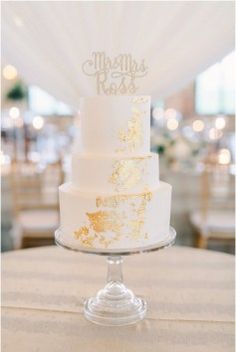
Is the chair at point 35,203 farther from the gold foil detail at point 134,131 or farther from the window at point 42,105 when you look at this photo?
the window at point 42,105

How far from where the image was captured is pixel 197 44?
1530 millimetres

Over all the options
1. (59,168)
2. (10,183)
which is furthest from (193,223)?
(10,183)

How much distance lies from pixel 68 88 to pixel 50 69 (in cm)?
10

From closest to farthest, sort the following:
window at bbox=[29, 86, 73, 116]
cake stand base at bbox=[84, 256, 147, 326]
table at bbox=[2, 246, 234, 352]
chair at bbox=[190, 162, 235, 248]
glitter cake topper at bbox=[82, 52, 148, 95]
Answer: table at bbox=[2, 246, 234, 352] → cake stand base at bbox=[84, 256, 147, 326] → glitter cake topper at bbox=[82, 52, 148, 95] → chair at bbox=[190, 162, 235, 248] → window at bbox=[29, 86, 73, 116]

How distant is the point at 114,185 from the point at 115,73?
375mm

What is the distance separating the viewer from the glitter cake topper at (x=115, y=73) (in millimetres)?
1321

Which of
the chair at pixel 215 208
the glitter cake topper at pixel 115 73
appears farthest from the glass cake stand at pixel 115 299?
the chair at pixel 215 208

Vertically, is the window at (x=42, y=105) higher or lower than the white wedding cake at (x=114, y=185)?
higher

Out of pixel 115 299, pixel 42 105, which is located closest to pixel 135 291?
pixel 115 299

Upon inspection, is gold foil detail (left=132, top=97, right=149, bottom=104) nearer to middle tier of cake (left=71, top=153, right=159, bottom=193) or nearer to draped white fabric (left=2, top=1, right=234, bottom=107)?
middle tier of cake (left=71, top=153, right=159, bottom=193)

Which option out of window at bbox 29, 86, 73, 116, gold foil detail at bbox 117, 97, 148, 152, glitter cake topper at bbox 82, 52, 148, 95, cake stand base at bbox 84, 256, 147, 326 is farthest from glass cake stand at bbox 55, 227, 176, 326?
window at bbox 29, 86, 73, 116

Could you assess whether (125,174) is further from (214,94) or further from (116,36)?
(214,94)

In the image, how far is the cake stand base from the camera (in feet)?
3.84

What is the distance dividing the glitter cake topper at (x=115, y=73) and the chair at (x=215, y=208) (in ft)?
5.56
